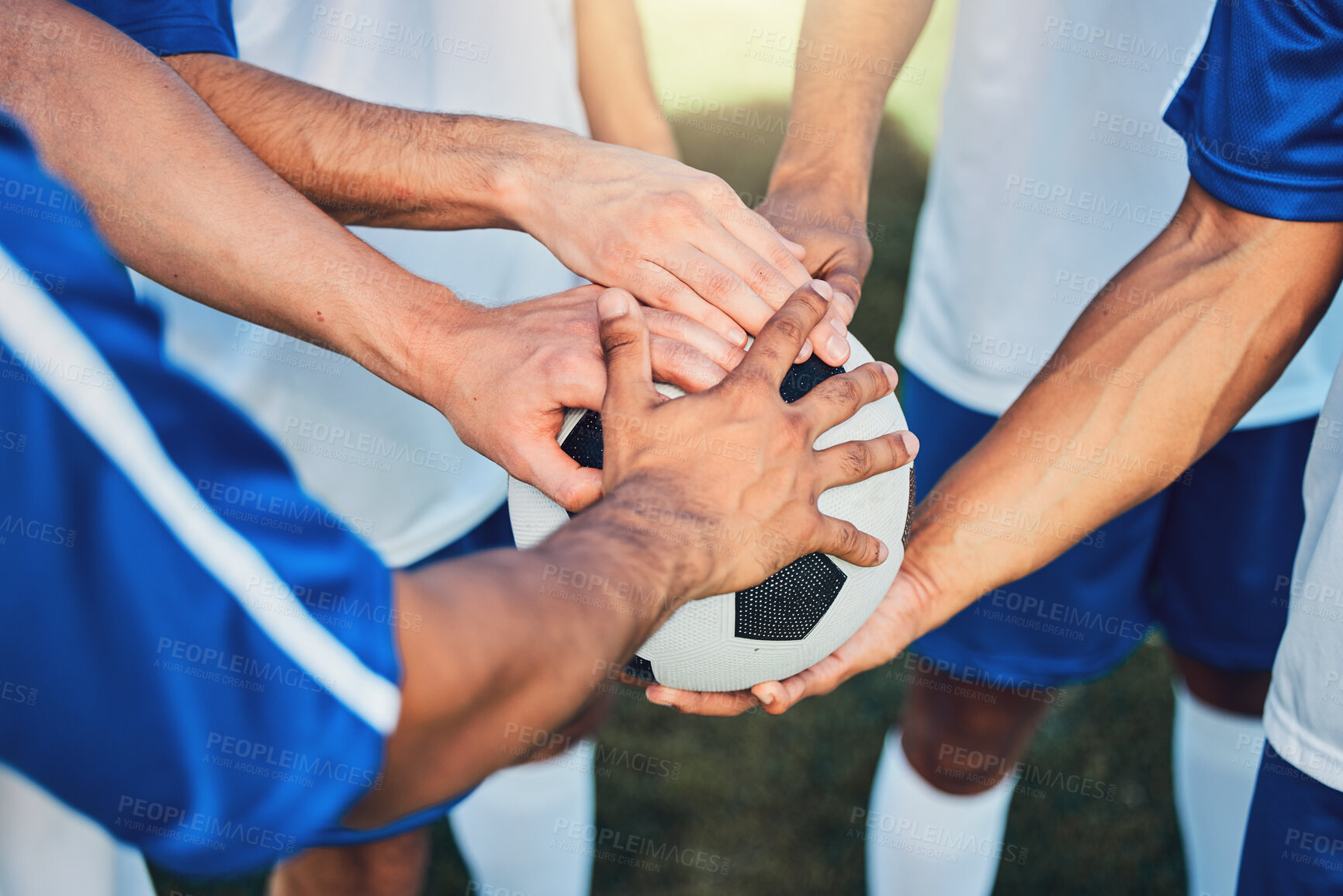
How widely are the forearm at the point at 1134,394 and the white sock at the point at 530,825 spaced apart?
3.65 feet

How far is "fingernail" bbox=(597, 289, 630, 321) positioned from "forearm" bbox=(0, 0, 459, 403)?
35 centimetres

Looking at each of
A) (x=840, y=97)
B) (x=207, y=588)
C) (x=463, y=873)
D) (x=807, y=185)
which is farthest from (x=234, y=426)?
(x=463, y=873)

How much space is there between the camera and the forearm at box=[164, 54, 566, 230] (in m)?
2.02

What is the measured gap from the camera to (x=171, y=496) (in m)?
0.91

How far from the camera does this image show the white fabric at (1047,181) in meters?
2.29

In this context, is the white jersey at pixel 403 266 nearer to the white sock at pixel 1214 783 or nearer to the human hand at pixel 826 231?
the human hand at pixel 826 231

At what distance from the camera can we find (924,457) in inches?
107

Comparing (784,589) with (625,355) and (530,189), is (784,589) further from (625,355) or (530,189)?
(530,189)

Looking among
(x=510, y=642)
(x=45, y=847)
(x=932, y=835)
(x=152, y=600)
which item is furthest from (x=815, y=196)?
(x=45, y=847)

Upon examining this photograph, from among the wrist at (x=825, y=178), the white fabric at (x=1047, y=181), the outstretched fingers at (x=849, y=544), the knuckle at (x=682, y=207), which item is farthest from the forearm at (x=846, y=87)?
the outstretched fingers at (x=849, y=544)

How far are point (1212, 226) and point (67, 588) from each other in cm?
194

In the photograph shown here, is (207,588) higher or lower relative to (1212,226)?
higher

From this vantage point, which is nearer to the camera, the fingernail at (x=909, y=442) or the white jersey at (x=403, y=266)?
the fingernail at (x=909, y=442)

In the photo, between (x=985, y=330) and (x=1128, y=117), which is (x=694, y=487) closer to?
(x=985, y=330)
